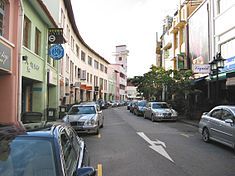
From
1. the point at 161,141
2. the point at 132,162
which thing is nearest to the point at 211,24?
the point at 161,141

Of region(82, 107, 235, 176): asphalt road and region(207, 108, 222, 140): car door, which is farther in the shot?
region(207, 108, 222, 140): car door

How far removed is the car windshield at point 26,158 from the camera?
3369 mm

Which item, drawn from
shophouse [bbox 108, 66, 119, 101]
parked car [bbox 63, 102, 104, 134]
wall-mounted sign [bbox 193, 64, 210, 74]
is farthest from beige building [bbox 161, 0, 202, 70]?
shophouse [bbox 108, 66, 119, 101]

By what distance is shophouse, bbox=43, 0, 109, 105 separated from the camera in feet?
98.7

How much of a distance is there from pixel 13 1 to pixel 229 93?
1639cm

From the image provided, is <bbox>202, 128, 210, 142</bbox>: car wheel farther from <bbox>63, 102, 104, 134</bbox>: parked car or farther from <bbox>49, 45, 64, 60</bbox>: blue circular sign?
<bbox>49, 45, 64, 60</bbox>: blue circular sign

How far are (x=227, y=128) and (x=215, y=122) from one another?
1.04 meters

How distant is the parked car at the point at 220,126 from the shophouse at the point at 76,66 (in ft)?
55.7

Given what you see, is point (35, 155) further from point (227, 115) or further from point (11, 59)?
point (11, 59)

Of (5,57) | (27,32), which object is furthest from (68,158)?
(27,32)

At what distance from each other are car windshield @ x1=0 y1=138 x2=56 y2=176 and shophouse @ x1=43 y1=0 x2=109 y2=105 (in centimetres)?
2253

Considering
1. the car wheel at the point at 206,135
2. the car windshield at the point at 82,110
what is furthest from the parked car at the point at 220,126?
the car windshield at the point at 82,110

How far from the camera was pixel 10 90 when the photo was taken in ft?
47.3

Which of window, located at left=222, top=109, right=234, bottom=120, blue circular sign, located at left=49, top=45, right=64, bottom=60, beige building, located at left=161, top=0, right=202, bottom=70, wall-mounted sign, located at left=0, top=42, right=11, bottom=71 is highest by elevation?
beige building, located at left=161, top=0, right=202, bottom=70
